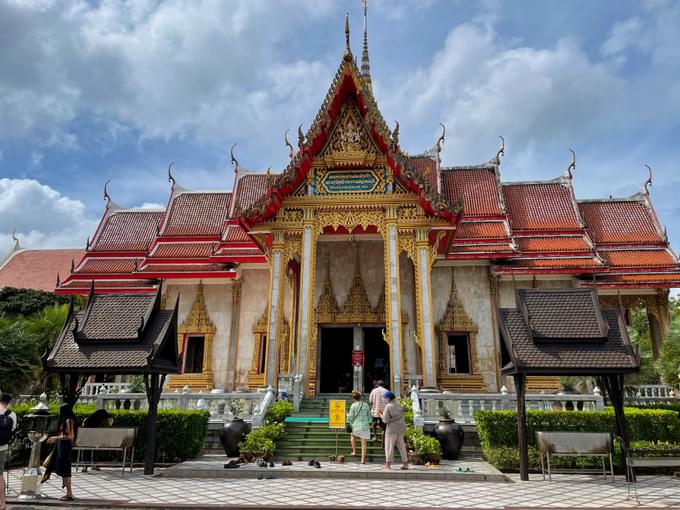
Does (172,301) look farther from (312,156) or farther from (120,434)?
(120,434)

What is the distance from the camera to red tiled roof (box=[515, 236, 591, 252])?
15.0 meters

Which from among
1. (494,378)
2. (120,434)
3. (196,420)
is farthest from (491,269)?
(120,434)

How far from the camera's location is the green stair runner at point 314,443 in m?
8.63

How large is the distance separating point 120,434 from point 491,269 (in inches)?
403

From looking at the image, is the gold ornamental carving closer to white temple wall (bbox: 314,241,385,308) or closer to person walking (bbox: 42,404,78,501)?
white temple wall (bbox: 314,241,385,308)

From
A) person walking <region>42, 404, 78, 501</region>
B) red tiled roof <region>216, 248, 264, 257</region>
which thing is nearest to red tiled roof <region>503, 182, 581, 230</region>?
red tiled roof <region>216, 248, 264, 257</region>

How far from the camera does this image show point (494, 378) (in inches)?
543

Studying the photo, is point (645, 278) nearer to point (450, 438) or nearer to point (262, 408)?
point (450, 438)

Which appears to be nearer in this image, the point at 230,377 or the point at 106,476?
the point at 106,476

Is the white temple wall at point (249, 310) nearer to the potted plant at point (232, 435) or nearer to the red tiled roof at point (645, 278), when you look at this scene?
the potted plant at point (232, 435)

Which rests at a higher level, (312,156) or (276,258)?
(312,156)

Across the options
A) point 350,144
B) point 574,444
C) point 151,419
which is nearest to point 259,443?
point 151,419

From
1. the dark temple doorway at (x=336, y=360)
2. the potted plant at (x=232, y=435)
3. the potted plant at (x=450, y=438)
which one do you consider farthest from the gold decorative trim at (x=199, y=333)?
the potted plant at (x=450, y=438)

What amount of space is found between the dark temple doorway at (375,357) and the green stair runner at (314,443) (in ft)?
14.8
